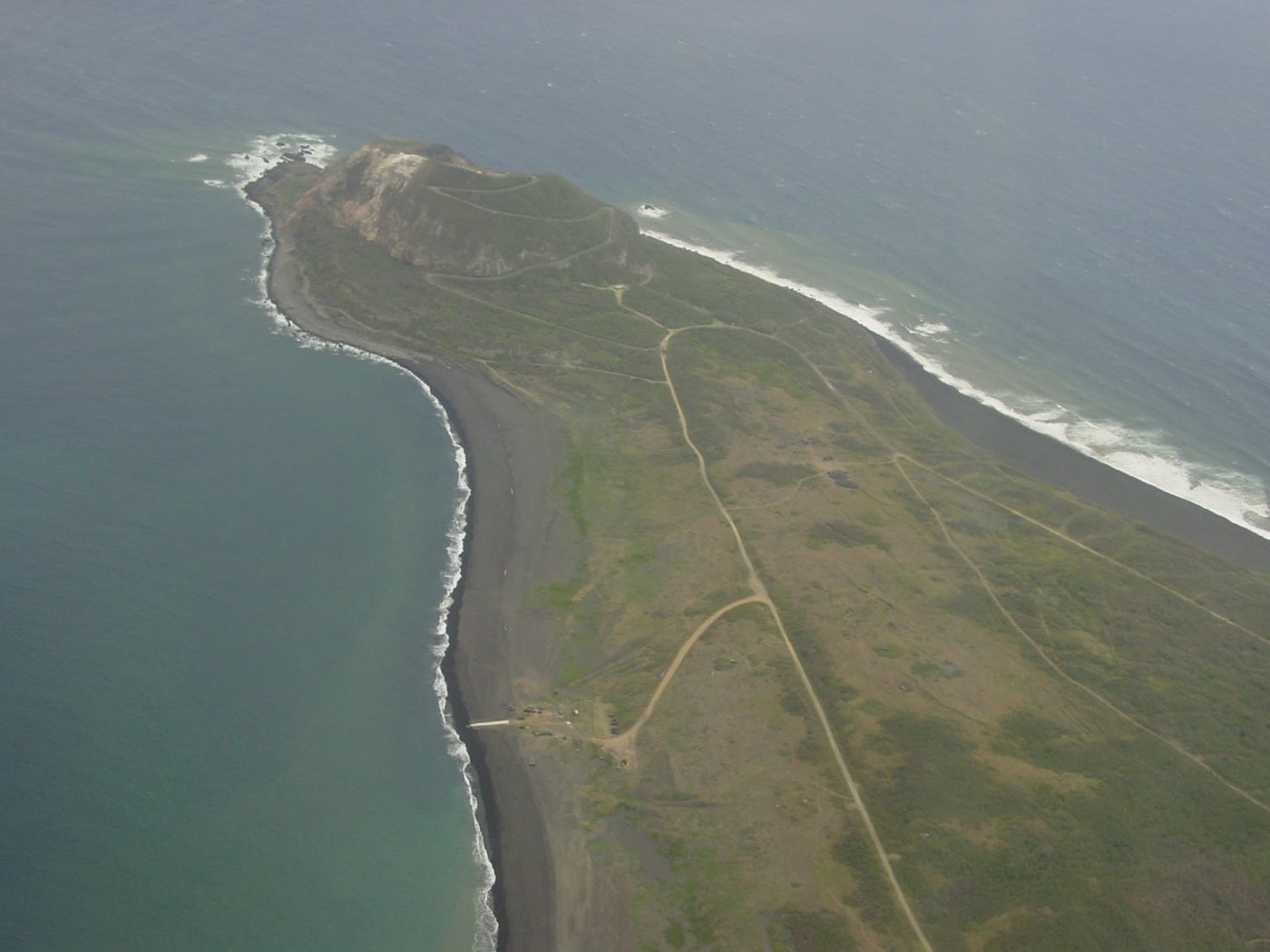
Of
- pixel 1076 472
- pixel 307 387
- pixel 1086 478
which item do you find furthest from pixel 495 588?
pixel 1086 478

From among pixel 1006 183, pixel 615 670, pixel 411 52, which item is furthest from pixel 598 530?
pixel 411 52

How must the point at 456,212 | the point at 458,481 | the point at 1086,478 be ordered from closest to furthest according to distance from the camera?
the point at 458,481 → the point at 1086,478 → the point at 456,212

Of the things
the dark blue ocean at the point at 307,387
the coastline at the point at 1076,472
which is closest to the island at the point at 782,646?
the coastline at the point at 1076,472

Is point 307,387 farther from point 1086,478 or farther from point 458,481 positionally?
point 1086,478

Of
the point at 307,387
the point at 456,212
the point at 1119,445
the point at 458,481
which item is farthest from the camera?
the point at 456,212

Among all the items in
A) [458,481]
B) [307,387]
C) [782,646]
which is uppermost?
[782,646]

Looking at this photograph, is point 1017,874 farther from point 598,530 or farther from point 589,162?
point 589,162
